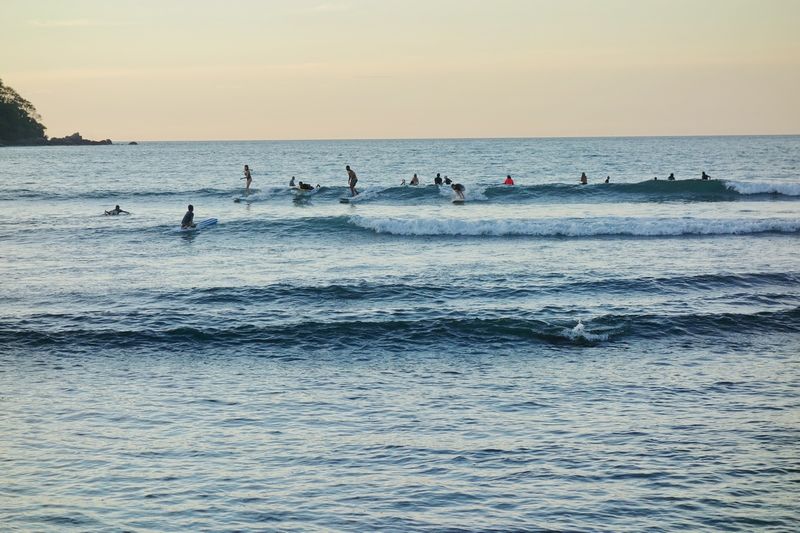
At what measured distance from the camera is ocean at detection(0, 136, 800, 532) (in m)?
7.88

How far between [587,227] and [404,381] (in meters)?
19.0

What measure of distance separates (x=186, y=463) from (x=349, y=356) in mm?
5300

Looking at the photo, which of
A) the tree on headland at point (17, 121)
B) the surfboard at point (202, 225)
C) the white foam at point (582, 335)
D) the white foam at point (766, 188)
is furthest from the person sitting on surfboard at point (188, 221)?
the tree on headland at point (17, 121)

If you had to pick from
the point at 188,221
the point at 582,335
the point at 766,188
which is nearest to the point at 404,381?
the point at 582,335

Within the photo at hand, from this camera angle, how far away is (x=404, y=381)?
40.1ft

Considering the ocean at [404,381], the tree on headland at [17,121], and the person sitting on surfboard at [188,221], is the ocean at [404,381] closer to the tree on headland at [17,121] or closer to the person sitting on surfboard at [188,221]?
the person sitting on surfboard at [188,221]

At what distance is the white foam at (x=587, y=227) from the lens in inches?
1150

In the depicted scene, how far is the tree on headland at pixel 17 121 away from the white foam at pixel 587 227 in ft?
513

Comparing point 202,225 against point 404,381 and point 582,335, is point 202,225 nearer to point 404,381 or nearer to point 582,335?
point 582,335

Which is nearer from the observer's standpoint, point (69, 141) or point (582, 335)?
point (582, 335)

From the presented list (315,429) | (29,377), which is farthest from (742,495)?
(29,377)

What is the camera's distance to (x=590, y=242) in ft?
89.8

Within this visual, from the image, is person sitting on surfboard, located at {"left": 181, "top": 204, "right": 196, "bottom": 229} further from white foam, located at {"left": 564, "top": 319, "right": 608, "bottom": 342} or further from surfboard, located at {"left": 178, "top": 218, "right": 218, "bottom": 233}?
white foam, located at {"left": 564, "top": 319, "right": 608, "bottom": 342}

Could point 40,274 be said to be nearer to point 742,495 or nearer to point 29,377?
point 29,377
